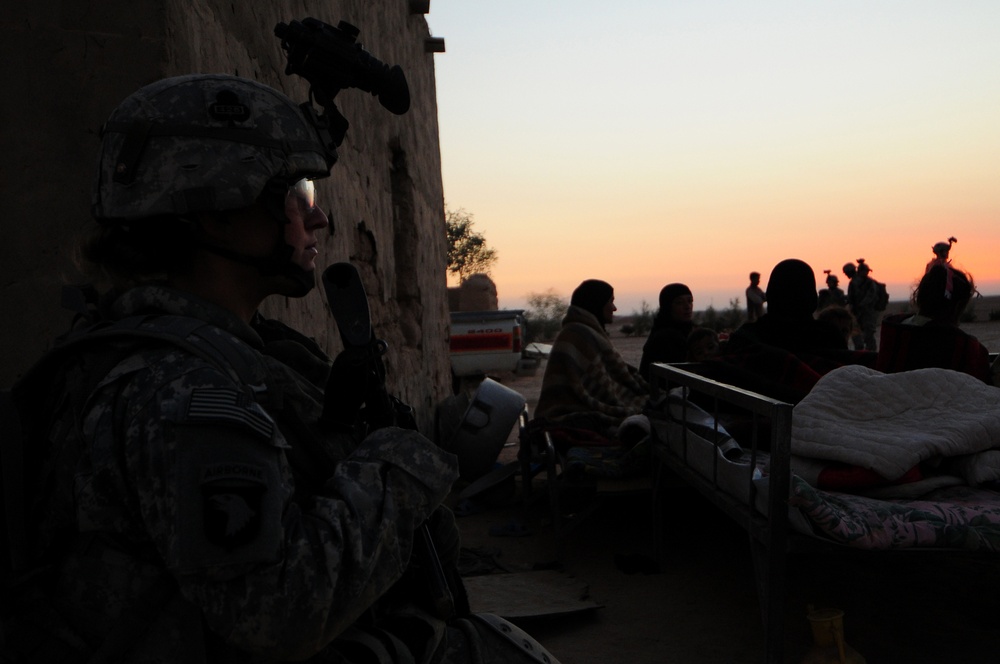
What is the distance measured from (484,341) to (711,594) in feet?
30.6

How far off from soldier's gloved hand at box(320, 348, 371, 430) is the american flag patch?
0.26 metres

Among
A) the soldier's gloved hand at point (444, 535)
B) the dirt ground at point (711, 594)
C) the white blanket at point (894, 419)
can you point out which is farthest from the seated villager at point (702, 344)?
the soldier's gloved hand at point (444, 535)

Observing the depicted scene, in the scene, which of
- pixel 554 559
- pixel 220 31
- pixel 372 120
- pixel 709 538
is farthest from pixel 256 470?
pixel 372 120

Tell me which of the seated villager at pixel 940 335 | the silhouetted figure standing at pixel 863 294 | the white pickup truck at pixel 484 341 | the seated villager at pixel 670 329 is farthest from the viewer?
the silhouetted figure standing at pixel 863 294

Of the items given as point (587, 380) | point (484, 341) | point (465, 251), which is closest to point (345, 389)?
point (587, 380)

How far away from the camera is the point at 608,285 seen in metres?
6.45

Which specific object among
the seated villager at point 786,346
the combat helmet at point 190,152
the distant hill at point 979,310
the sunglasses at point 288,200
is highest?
the combat helmet at point 190,152

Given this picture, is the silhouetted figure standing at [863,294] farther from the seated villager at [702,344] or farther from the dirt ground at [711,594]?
the dirt ground at [711,594]

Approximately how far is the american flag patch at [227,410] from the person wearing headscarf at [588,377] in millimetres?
4595

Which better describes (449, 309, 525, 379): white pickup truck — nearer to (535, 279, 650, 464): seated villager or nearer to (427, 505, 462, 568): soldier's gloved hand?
(535, 279, 650, 464): seated villager

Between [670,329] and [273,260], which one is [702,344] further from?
[273,260]

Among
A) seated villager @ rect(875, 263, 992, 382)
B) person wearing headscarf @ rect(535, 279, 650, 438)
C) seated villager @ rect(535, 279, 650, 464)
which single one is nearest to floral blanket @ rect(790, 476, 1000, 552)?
seated villager @ rect(875, 263, 992, 382)

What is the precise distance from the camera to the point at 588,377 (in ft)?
19.9

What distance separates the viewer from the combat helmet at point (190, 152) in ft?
4.49
